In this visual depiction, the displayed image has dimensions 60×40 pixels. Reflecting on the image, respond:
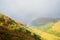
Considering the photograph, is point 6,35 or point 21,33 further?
point 21,33

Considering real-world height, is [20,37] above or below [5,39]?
above

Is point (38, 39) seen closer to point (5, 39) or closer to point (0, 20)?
point (0, 20)

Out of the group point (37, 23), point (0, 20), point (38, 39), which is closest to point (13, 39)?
point (0, 20)

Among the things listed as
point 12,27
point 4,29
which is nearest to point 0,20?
point 12,27

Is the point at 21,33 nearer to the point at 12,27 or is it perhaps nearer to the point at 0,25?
the point at 12,27

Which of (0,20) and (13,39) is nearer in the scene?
(13,39)

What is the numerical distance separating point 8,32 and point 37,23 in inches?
3392

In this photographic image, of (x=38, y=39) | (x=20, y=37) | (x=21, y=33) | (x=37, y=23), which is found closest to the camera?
(x=20, y=37)

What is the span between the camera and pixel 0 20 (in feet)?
73.0

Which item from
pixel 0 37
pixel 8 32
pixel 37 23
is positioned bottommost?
pixel 0 37

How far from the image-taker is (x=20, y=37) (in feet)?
64.9

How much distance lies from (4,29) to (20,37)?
1844 mm

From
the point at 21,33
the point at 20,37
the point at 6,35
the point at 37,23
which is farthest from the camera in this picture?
the point at 37,23

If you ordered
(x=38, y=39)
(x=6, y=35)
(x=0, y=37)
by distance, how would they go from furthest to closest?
(x=38, y=39)
(x=6, y=35)
(x=0, y=37)
